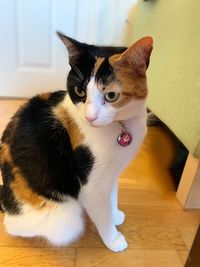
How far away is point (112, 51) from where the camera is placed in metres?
0.64

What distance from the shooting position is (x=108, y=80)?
58cm

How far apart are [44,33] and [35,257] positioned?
1.30m

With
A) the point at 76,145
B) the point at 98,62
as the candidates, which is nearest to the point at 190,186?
the point at 76,145

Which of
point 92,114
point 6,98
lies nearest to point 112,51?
point 92,114

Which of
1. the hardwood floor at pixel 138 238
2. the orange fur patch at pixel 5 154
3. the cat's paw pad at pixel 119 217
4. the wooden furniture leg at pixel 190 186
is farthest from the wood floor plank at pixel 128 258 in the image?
the orange fur patch at pixel 5 154

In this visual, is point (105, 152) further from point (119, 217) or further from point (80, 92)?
point (119, 217)

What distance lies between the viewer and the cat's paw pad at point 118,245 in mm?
846

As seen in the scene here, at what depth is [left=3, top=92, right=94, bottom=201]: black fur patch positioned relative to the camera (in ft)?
2.33

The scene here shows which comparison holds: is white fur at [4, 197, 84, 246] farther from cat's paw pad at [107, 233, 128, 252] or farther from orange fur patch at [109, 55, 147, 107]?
orange fur patch at [109, 55, 147, 107]

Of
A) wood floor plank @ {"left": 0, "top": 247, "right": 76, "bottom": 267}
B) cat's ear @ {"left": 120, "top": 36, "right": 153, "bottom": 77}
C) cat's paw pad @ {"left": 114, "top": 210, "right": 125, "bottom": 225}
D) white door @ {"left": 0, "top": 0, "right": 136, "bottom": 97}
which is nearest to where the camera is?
cat's ear @ {"left": 120, "top": 36, "right": 153, "bottom": 77}

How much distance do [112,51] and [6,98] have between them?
4.30 feet

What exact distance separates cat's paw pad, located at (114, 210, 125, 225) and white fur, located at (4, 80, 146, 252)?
0.25 feet

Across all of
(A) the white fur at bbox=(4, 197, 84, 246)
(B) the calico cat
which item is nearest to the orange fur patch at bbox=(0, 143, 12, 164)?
(B) the calico cat

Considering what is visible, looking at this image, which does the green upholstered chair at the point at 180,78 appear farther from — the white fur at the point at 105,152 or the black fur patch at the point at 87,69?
the black fur patch at the point at 87,69
